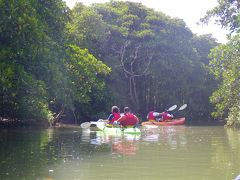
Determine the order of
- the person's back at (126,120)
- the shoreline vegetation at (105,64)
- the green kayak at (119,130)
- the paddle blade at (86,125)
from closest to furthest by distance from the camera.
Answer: the shoreline vegetation at (105,64), the green kayak at (119,130), the person's back at (126,120), the paddle blade at (86,125)

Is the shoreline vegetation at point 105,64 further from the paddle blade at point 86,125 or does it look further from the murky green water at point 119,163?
the murky green water at point 119,163

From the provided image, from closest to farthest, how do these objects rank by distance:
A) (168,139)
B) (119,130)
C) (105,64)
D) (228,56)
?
(168,139), (119,130), (228,56), (105,64)

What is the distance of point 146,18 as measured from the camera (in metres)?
32.9

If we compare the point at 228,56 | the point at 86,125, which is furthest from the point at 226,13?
the point at 86,125

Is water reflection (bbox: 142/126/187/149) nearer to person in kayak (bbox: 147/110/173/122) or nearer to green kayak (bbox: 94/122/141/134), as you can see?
green kayak (bbox: 94/122/141/134)

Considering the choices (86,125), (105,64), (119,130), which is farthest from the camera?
(105,64)

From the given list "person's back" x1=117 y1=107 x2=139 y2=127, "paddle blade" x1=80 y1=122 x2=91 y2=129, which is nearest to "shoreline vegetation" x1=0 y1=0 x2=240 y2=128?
"paddle blade" x1=80 y1=122 x2=91 y2=129

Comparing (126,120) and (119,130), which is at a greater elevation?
(126,120)

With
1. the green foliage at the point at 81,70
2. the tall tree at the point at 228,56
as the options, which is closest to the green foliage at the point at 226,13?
the tall tree at the point at 228,56

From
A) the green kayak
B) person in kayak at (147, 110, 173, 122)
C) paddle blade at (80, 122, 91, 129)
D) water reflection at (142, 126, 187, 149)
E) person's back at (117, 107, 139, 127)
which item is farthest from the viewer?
person in kayak at (147, 110, 173, 122)

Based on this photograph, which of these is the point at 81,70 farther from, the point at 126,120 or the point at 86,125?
the point at 126,120

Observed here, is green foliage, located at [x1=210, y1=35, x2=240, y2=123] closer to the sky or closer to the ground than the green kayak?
closer to the sky

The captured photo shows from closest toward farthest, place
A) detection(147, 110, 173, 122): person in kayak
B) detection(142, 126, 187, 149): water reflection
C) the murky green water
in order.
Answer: the murky green water
detection(142, 126, 187, 149): water reflection
detection(147, 110, 173, 122): person in kayak

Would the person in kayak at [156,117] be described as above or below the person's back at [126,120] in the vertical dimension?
above
